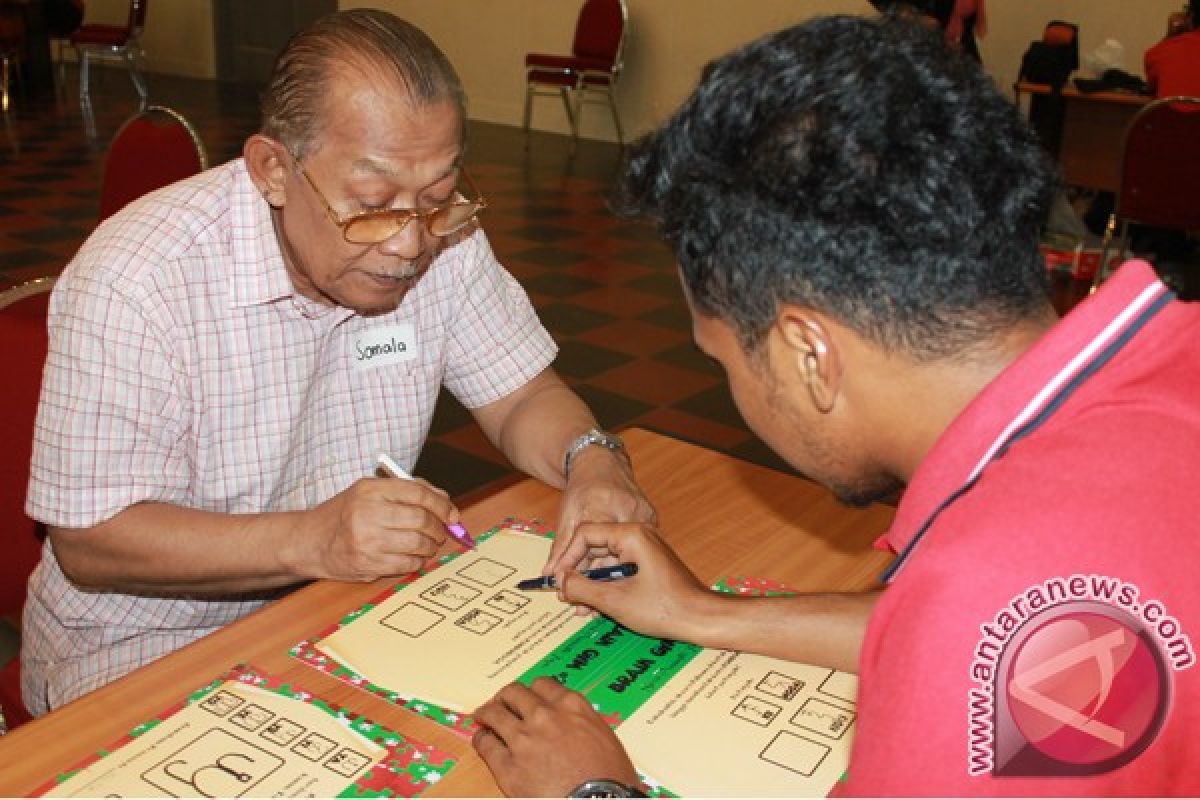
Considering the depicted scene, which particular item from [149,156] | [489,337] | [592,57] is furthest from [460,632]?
[592,57]

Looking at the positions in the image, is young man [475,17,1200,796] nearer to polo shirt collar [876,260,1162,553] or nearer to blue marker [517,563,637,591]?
polo shirt collar [876,260,1162,553]

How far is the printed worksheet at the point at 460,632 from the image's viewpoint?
Answer: 1241mm

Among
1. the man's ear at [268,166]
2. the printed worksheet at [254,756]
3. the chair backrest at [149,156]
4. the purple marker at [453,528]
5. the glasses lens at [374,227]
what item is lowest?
the printed worksheet at [254,756]

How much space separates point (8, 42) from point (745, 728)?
430 inches

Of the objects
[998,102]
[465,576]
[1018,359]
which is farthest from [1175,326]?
[465,576]

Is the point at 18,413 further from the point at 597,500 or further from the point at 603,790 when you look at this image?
the point at 603,790

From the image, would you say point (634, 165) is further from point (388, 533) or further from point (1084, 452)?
point (388, 533)

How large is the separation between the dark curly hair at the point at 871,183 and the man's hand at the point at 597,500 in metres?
0.61

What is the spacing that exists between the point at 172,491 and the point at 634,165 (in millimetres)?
839

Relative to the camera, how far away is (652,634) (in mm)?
1323

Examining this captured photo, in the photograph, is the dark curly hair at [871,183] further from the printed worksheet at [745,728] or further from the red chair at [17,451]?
the red chair at [17,451]

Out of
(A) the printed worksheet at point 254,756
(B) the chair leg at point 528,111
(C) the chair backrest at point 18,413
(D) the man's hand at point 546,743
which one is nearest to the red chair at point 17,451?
(C) the chair backrest at point 18,413

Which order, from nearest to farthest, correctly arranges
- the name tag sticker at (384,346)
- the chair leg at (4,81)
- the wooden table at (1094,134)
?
1. the name tag sticker at (384,346)
2. the wooden table at (1094,134)
3. the chair leg at (4,81)

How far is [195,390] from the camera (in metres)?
1.52
